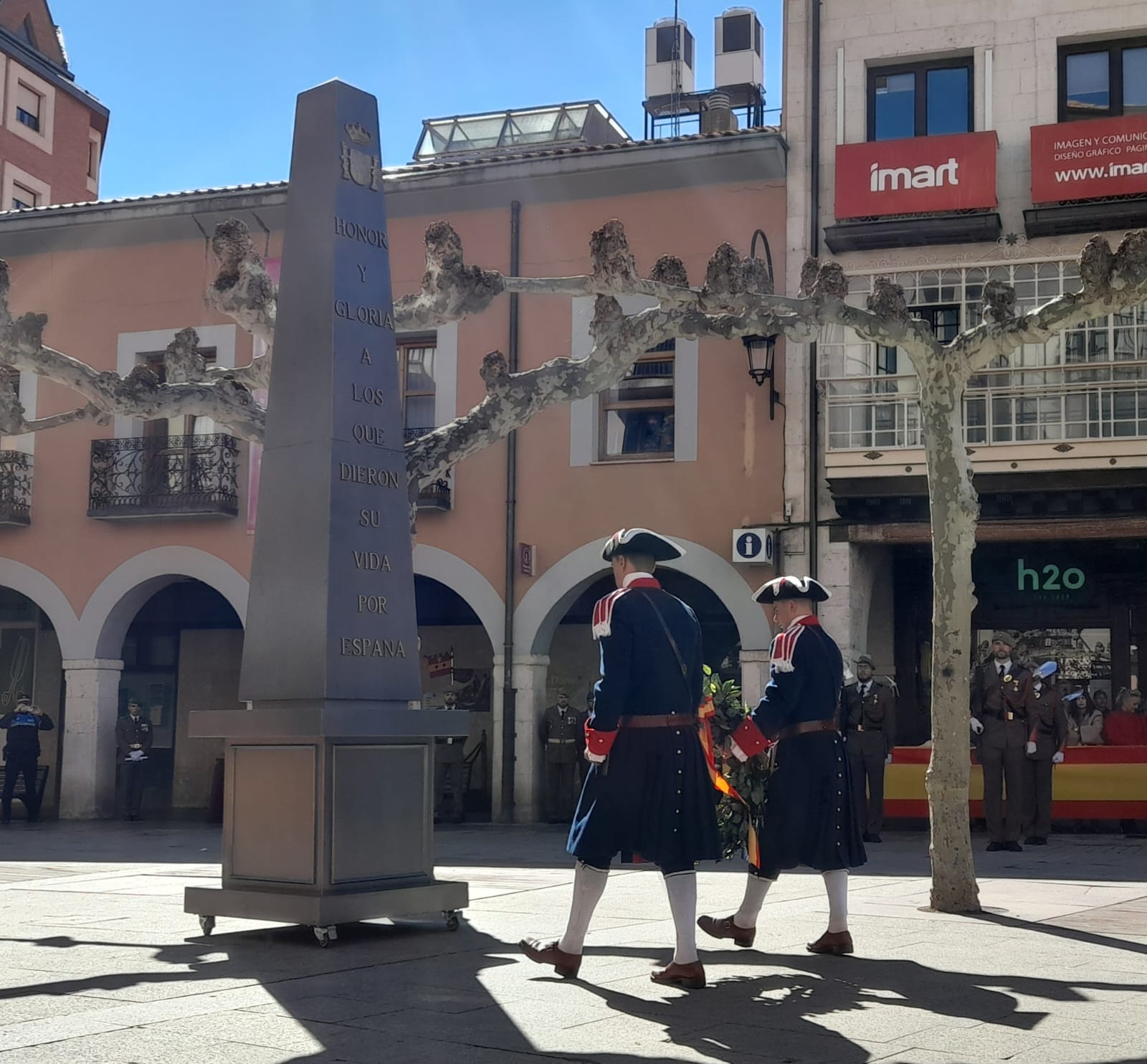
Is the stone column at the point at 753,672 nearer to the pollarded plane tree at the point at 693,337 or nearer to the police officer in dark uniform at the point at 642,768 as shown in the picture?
the pollarded plane tree at the point at 693,337

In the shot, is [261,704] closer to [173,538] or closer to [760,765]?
[760,765]

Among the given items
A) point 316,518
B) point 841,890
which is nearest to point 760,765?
point 841,890

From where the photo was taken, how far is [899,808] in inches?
677

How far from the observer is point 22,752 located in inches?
817

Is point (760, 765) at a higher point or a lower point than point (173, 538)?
lower

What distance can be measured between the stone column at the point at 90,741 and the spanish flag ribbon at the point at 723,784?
15152 millimetres

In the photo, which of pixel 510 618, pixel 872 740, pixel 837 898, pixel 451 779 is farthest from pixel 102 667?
pixel 837 898

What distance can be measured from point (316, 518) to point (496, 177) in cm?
1313

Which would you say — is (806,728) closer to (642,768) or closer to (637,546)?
(642,768)

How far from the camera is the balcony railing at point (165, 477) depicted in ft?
68.5

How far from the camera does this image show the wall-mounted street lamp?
18.7 m

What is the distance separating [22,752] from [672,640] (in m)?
16.0

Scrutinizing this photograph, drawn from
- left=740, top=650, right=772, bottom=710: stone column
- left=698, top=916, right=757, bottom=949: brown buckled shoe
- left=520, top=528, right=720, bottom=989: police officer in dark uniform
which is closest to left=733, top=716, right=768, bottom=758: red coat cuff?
left=520, top=528, right=720, bottom=989: police officer in dark uniform

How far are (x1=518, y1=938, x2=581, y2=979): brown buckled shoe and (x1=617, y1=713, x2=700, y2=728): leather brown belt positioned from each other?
0.94 m
